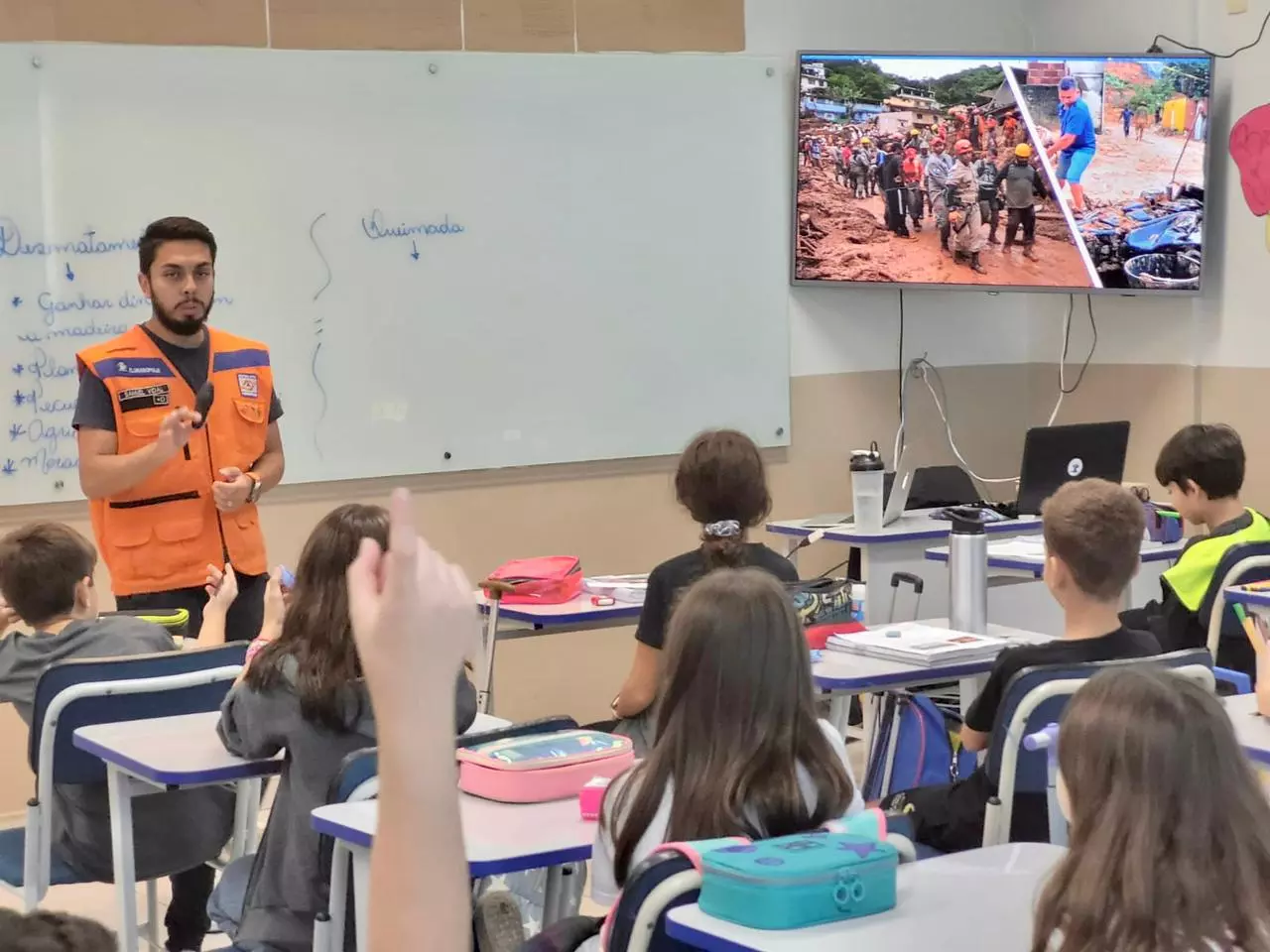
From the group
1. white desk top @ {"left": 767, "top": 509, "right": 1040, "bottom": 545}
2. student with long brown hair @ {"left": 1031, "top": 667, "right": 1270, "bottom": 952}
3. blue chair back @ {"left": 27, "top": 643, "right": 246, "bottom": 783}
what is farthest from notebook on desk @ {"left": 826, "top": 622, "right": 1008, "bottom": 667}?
student with long brown hair @ {"left": 1031, "top": 667, "right": 1270, "bottom": 952}

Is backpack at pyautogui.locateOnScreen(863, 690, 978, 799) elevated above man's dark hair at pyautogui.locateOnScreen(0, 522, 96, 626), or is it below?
below

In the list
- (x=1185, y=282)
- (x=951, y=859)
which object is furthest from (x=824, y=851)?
(x=1185, y=282)

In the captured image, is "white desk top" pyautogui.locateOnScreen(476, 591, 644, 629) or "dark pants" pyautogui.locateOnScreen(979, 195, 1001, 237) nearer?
"white desk top" pyautogui.locateOnScreen(476, 591, 644, 629)

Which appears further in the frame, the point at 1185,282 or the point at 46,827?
the point at 1185,282

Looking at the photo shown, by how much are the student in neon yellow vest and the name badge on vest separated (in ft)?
8.95

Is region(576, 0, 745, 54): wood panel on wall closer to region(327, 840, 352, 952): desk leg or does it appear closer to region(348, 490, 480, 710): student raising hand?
region(327, 840, 352, 952): desk leg

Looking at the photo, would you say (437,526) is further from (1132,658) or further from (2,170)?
(1132,658)

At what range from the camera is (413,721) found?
0.93 m

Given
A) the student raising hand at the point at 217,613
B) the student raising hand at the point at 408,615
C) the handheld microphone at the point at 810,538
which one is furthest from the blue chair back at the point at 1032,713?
the student raising hand at the point at 408,615

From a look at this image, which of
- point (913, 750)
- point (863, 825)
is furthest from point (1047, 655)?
point (863, 825)

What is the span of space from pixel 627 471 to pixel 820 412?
96cm

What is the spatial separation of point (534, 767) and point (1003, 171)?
14.5 ft

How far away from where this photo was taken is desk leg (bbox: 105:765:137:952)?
314 cm

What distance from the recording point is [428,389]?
5844 millimetres
